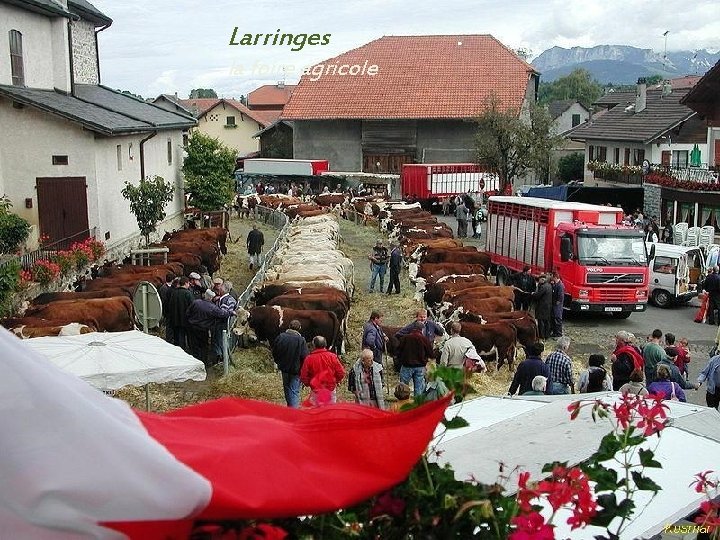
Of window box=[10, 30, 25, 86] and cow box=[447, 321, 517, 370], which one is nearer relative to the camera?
cow box=[447, 321, 517, 370]

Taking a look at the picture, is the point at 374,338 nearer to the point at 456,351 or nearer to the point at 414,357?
the point at 414,357

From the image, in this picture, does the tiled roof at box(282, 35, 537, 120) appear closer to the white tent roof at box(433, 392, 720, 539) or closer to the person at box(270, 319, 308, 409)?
the person at box(270, 319, 308, 409)

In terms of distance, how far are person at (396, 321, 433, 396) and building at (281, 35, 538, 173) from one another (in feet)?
142

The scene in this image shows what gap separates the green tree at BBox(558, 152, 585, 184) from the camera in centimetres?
6325

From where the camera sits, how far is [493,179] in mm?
46594

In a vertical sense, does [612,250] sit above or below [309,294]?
above

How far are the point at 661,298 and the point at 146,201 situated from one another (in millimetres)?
14249

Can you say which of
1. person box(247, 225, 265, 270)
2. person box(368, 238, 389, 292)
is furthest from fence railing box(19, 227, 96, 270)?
person box(368, 238, 389, 292)

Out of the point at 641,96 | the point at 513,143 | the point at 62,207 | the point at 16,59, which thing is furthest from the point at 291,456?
the point at 641,96

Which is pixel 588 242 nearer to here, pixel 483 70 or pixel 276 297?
pixel 276 297

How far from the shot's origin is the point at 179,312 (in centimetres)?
1575

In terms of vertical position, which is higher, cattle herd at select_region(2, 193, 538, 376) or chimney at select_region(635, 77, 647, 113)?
chimney at select_region(635, 77, 647, 113)

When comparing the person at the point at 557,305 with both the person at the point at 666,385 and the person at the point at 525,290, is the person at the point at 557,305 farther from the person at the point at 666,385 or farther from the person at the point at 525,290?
the person at the point at 666,385

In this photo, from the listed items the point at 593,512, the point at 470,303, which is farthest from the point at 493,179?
the point at 593,512
